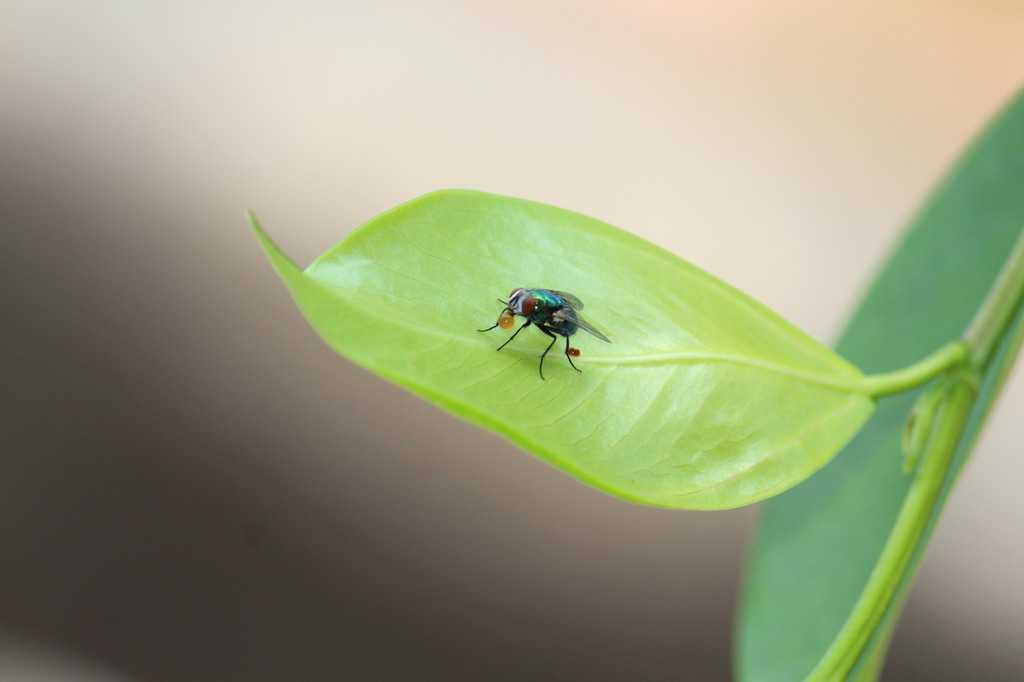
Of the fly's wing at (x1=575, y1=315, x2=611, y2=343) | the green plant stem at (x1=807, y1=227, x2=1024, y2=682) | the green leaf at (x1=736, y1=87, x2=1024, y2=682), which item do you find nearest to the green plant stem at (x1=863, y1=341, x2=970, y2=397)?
the green plant stem at (x1=807, y1=227, x2=1024, y2=682)

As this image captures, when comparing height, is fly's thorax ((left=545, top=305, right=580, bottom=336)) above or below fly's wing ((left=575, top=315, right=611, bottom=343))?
above

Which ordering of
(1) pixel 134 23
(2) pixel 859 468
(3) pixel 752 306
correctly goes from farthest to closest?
(1) pixel 134 23, (2) pixel 859 468, (3) pixel 752 306

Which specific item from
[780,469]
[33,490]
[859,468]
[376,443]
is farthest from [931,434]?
[33,490]

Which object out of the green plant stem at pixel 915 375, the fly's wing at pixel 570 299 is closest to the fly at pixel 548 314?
the fly's wing at pixel 570 299

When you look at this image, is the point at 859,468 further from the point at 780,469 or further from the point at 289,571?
the point at 289,571

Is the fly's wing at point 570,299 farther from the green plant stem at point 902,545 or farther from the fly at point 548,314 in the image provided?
the green plant stem at point 902,545

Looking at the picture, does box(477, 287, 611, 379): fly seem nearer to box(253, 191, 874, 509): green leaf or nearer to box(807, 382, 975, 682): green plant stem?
box(253, 191, 874, 509): green leaf

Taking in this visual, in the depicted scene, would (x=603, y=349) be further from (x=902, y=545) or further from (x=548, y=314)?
(x=902, y=545)
